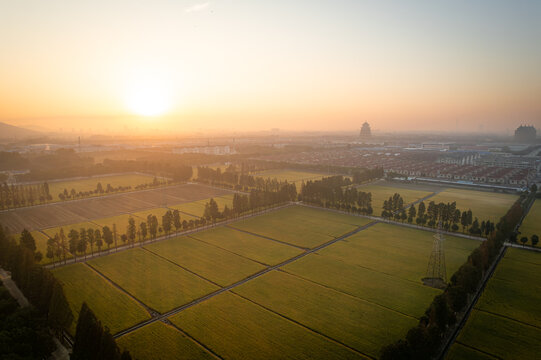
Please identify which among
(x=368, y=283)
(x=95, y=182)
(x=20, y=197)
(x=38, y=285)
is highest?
(x=20, y=197)

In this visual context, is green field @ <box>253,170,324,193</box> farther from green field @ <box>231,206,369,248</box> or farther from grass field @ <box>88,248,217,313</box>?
grass field @ <box>88,248,217,313</box>

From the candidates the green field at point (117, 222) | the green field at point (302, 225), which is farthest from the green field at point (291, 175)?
the green field at point (117, 222)

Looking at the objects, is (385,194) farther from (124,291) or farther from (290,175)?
(124,291)

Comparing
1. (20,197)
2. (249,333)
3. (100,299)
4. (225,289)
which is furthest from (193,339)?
(20,197)

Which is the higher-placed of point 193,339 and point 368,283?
point 368,283

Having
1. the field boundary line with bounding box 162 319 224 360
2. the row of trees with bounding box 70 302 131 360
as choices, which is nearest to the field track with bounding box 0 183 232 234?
the field boundary line with bounding box 162 319 224 360

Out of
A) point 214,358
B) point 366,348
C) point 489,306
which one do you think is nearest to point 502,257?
point 489,306

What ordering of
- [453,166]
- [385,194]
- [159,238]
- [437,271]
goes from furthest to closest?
[453,166], [385,194], [159,238], [437,271]
